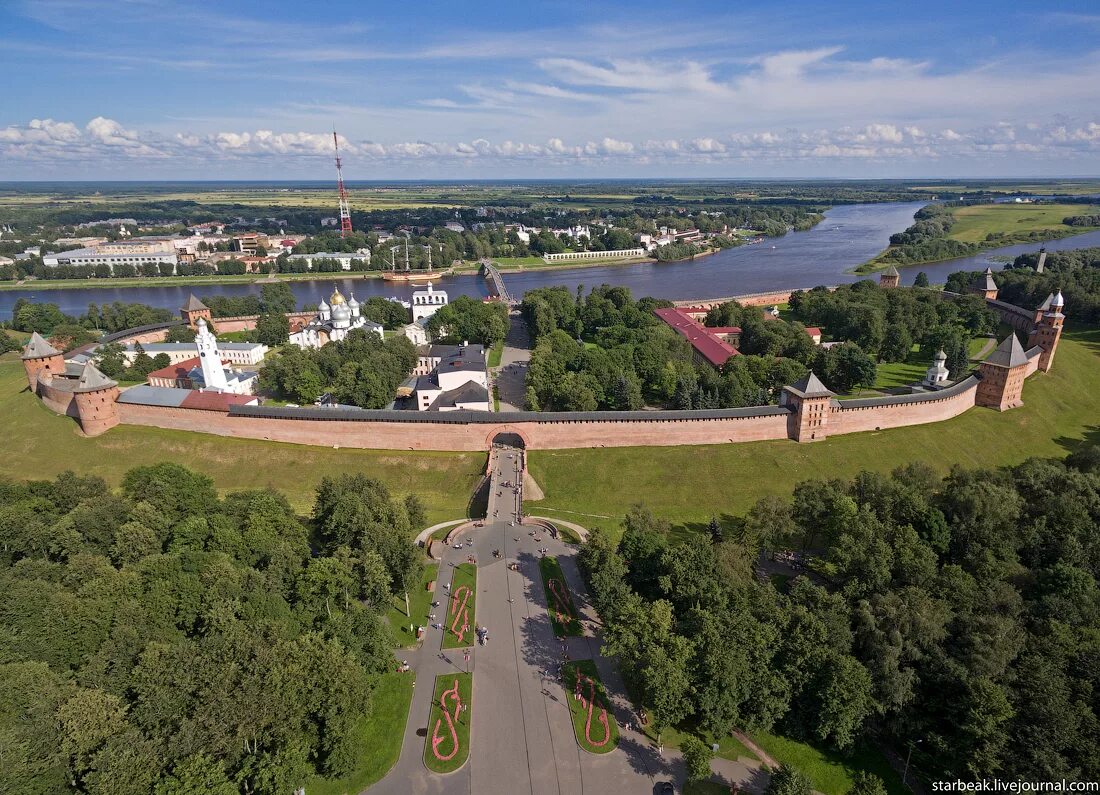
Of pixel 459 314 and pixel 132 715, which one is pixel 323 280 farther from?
pixel 132 715

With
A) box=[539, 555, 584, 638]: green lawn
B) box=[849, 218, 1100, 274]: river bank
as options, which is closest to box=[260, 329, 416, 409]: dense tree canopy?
box=[539, 555, 584, 638]: green lawn

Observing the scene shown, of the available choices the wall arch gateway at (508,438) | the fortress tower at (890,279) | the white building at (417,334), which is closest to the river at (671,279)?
the fortress tower at (890,279)

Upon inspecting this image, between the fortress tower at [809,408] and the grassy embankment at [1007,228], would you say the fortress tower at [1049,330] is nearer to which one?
the fortress tower at [809,408]

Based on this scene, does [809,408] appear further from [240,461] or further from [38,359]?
[38,359]

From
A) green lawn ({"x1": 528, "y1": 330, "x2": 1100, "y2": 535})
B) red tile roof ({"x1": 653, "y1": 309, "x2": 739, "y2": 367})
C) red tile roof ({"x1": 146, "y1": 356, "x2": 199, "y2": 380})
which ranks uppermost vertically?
red tile roof ({"x1": 653, "y1": 309, "x2": 739, "y2": 367})

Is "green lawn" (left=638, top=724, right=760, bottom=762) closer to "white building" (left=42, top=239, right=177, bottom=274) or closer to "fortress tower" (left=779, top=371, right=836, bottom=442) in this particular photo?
"fortress tower" (left=779, top=371, right=836, bottom=442)

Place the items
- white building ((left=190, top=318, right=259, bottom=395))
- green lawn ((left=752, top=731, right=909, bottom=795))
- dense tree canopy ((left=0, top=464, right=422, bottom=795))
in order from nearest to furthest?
1. dense tree canopy ((left=0, top=464, right=422, bottom=795))
2. green lawn ((left=752, top=731, right=909, bottom=795))
3. white building ((left=190, top=318, right=259, bottom=395))

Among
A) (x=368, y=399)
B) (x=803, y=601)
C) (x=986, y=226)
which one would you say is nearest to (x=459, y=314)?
(x=368, y=399)
